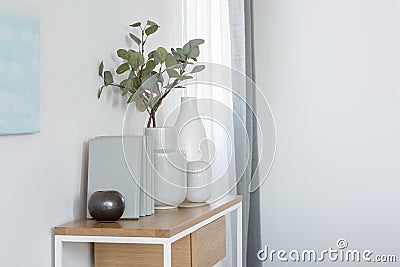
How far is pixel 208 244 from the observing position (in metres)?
2.28

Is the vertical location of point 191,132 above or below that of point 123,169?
above

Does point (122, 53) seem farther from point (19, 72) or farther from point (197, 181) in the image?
point (19, 72)

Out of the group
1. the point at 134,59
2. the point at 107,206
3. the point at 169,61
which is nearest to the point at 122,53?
the point at 134,59

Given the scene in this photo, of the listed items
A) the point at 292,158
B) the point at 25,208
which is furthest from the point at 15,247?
the point at 292,158

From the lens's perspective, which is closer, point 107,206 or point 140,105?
point 107,206

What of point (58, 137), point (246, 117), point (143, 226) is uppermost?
point (246, 117)

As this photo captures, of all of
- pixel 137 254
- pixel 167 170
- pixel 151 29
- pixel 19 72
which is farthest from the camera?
pixel 151 29

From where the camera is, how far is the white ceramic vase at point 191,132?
7.89 ft

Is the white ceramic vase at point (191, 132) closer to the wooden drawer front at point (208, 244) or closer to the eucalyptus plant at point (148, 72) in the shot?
the eucalyptus plant at point (148, 72)

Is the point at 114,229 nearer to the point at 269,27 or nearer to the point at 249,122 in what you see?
the point at 249,122

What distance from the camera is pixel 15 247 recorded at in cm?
178

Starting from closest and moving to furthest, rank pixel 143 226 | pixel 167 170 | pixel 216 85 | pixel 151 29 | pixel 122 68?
pixel 143 226, pixel 167 170, pixel 122 68, pixel 151 29, pixel 216 85

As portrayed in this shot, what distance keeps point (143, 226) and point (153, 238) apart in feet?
0.22

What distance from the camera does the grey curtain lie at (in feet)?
10.6
